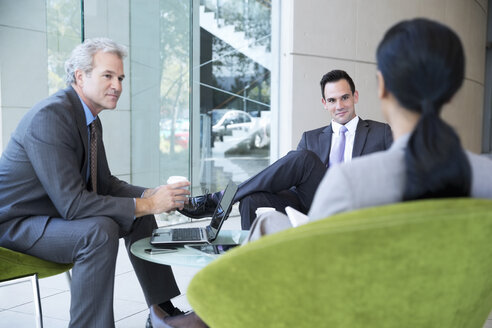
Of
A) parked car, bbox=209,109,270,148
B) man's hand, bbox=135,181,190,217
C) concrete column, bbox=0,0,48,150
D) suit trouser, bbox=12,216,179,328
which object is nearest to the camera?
suit trouser, bbox=12,216,179,328

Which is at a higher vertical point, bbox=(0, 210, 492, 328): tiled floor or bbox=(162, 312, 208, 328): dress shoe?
bbox=(162, 312, 208, 328): dress shoe

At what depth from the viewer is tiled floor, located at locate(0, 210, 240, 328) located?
2.73 meters

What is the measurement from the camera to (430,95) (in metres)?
1.10

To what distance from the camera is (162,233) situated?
2367 millimetres

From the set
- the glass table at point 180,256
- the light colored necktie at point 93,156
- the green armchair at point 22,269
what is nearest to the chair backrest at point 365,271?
the glass table at point 180,256

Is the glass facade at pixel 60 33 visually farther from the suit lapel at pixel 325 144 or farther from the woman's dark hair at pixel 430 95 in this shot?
the woman's dark hair at pixel 430 95

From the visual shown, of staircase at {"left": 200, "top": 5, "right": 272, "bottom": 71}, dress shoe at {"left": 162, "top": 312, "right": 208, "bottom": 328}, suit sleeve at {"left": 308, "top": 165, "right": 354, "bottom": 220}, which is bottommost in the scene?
dress shoe at {"left": 162, "top": 312, "right": 208, "bottom": 328}

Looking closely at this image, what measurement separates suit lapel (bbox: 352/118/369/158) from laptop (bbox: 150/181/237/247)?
1.35 metres

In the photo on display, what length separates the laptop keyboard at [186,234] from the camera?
224 cm

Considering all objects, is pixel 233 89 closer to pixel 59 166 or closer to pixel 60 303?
pixel 60 303

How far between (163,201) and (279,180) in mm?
991

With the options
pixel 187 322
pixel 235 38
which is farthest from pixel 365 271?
pixel 235 38

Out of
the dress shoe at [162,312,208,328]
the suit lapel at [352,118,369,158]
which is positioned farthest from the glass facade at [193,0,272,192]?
the dress shoe at [162,312,208,328]

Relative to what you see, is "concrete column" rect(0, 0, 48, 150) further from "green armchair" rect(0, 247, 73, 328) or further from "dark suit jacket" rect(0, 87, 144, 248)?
"green armchair" rect(0, 247, 73, 328)
